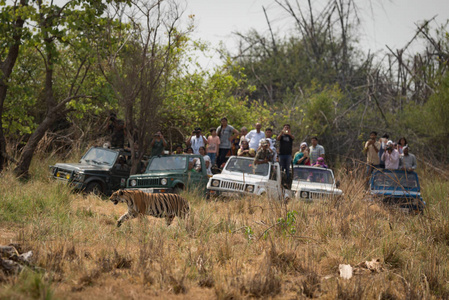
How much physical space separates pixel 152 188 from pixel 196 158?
1.41 meters

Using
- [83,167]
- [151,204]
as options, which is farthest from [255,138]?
[151,204]

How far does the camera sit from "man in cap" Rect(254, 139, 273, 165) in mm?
11781

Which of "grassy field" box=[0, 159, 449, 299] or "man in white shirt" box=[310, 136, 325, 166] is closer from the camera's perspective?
"grassy field" box=[0, 159, 449, 299]

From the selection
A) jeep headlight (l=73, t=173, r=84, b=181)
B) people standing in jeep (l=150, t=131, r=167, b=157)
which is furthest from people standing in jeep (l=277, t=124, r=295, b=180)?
jeep headlight (l=73, t=173, r=84, b=181)

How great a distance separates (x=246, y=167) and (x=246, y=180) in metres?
0.84

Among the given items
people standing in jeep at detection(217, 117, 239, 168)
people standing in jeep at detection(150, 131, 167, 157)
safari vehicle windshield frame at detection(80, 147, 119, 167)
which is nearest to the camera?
safari vehicle windshield frame at detection(80, 147, 119, 167)

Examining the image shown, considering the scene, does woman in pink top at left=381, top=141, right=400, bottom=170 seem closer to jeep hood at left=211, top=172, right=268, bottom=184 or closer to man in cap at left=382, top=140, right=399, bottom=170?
man in cap at left=382, top=140, right=399, bottom=170

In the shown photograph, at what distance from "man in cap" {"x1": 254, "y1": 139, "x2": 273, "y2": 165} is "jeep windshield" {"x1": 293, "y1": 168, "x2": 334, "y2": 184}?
1.20m

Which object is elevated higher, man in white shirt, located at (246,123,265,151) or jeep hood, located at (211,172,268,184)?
man in white shirt, located at (246,123,265,151)

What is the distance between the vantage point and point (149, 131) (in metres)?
13.2

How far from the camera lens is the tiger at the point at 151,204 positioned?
8375mm

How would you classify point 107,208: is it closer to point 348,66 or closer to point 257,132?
point 257,132

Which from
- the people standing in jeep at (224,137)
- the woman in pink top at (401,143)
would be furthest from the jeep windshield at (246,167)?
the woman in pink top at (401,143)

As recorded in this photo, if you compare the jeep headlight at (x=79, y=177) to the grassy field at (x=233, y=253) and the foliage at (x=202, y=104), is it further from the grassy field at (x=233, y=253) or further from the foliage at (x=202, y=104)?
the foliage at (x=202, y=104)
